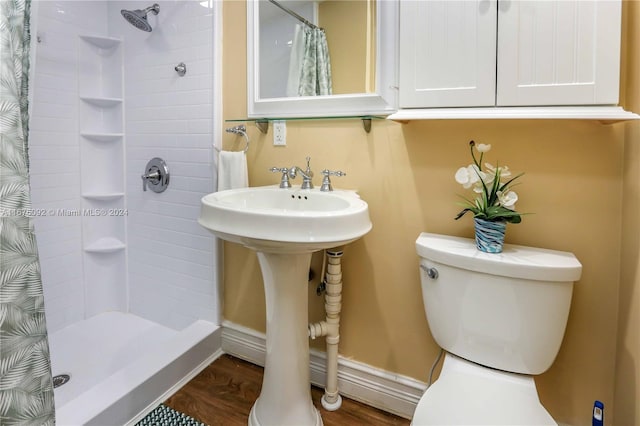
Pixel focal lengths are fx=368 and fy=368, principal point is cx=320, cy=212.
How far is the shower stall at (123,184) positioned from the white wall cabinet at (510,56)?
3.25ft

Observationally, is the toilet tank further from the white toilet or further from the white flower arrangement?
the white flower arrangement

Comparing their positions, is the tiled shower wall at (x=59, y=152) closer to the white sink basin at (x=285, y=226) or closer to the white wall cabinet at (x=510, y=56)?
the white sink basin at (x=285, y=226)

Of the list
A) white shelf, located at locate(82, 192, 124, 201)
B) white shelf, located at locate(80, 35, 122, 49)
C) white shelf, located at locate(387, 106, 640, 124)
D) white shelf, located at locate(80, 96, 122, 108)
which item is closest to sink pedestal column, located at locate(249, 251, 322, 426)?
white shelf, located at locate(387, 106, 640, 124)

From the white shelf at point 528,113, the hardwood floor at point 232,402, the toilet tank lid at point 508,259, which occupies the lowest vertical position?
the hardwood floor at point 232,402

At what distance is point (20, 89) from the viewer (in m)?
0.89

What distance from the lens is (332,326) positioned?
4.87 feet

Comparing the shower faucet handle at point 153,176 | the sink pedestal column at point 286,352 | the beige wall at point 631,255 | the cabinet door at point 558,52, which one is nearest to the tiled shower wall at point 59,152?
the shower faucet handle at point 153,176

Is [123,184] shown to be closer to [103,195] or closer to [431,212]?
[103,195]

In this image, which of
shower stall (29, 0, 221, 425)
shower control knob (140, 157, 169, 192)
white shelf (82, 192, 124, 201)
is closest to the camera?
shower stall (29, 0, 221, 425)

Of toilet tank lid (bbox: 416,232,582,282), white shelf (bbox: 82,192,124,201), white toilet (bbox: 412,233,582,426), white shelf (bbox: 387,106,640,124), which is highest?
white shelf (bbox: 387,106,640,124)

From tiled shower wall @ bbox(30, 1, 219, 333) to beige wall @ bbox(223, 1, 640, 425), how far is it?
19 centimetres

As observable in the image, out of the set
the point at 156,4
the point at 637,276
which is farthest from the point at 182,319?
the point at 637,276

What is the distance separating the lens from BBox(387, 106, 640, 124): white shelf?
969 mm

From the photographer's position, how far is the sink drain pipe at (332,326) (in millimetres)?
1452
